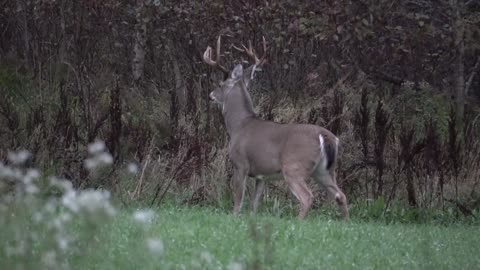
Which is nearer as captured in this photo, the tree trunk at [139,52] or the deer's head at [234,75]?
the deer's head at [234,75]

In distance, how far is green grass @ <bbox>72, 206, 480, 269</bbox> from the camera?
773 centimetres

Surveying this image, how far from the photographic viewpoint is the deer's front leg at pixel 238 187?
40.3ft

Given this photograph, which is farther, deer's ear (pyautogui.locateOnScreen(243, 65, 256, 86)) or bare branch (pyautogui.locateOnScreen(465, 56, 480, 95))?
bare branch (pyautogui.locateOnScreen(465, 56, 480, 95))

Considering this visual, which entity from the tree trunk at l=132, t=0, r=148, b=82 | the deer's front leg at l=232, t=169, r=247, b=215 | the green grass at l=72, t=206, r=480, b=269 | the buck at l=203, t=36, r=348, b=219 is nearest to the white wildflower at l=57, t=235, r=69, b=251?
the green grass at l=72, t=206, r=480, b=269

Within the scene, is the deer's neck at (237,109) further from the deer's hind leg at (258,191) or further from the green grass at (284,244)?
the green grass at (284,244)

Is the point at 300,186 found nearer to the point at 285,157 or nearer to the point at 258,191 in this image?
the point at 285,157

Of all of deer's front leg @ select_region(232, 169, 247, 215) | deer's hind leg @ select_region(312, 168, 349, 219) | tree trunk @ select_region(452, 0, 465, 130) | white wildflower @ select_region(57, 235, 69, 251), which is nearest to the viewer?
white wildflower @ select_region(57, 235, 69, 251)

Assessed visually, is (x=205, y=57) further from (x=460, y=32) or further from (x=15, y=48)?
(x=15, y=48)

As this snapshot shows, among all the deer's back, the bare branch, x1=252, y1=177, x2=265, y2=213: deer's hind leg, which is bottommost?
the bare branch

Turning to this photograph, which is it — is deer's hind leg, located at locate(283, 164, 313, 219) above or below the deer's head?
below

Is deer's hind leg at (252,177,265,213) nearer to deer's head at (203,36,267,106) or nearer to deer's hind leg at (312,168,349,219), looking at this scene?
deer's hind leg at (312,168,349,219)

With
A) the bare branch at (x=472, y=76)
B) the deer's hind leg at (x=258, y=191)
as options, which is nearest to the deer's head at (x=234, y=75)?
the deer's hind leg at (x=258, y=191)

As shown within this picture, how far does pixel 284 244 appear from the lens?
9.05m

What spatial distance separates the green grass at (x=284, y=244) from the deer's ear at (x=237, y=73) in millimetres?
2765
